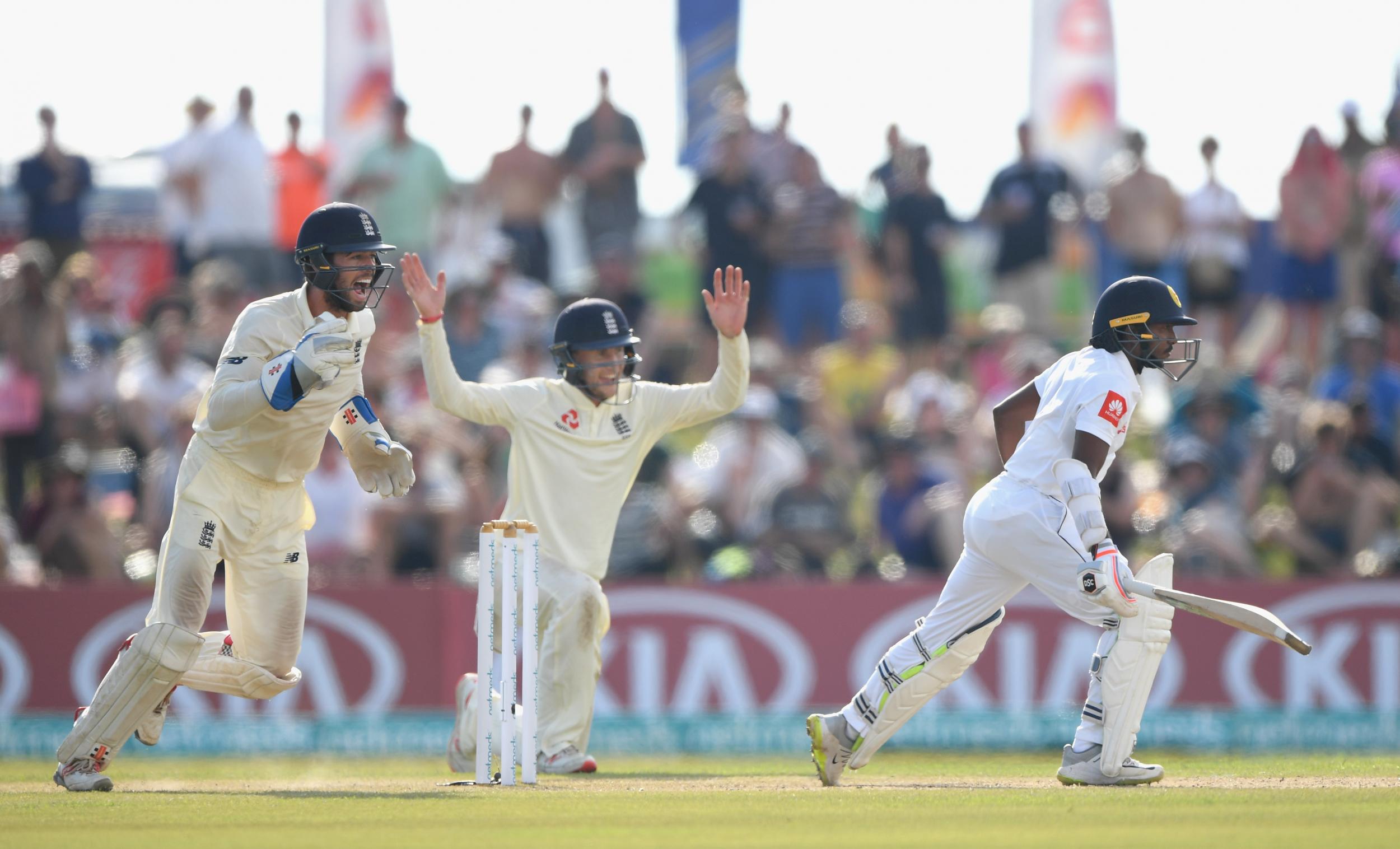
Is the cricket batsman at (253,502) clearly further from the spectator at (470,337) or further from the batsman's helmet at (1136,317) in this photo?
the spectator at (470,337)

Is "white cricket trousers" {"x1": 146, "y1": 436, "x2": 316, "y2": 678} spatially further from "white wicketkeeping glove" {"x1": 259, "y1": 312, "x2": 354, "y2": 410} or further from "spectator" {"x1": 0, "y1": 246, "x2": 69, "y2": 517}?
"spectator" {"x1": 0, "y1": 246, "x2": 69, "y2": 517}

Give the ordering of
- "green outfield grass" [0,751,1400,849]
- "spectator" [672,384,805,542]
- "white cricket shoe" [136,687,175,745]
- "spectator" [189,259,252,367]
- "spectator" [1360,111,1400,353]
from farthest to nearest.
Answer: "spectator" [1360,111,1400,353] → "spectator" [189,259,252,367] → "spectator" [672,384,805,542] → "white cricket shoe" [136,687,175,745] → "green outfield grass" [0,751,1400,849]

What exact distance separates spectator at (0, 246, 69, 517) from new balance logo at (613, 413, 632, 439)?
22.6 ft

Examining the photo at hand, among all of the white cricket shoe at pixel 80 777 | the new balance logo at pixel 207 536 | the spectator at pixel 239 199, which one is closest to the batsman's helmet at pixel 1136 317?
the new balance logo at pixel 207 536

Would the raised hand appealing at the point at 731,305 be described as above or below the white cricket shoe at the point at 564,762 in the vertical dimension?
above

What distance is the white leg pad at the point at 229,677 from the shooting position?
26.3ft

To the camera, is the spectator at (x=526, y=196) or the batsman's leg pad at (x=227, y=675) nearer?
the batsman's leg pad at (x=227, y=675)

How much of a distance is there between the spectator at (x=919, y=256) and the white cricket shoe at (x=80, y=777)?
922cm

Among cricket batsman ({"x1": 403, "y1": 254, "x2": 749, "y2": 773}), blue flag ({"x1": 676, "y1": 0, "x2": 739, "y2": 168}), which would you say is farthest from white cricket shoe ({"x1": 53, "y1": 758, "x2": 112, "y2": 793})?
blue flag ({"x1": 676, "y1": 0, "x2": 739, "y2": 168})

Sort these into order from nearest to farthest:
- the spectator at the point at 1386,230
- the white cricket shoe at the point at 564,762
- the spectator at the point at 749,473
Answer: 1. the white cricket shoe at the point at 564,762
2. the spectator at the point at 749,473
3. the spectator at the point at 1386,230

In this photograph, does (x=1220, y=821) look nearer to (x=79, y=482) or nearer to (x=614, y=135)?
(x=79, y=482)

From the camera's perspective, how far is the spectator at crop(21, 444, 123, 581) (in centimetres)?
1305

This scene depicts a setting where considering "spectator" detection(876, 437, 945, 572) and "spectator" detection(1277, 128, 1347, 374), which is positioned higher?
"spectator" detection(1277, 128, 1347, 374)

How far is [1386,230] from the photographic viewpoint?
15125mm
